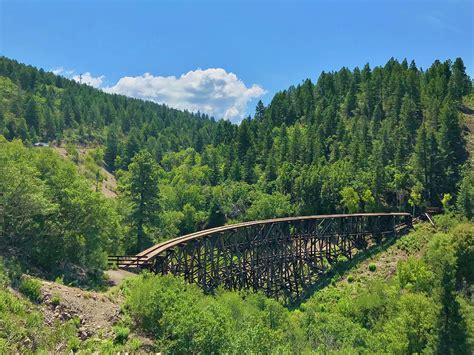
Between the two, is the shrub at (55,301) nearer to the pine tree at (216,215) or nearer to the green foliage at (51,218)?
the green foliage at (51,218)

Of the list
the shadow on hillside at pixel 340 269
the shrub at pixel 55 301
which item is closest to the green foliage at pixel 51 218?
the shrub at pixel 55 301

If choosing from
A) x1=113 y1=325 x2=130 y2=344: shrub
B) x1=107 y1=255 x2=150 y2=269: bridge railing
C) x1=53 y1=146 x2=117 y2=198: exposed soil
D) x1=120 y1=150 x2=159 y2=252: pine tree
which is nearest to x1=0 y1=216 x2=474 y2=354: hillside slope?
x1=113 y1=325 x2=130 y2=344: shrub

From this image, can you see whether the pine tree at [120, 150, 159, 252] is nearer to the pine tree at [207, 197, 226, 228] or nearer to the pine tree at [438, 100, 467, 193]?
the pine tree at [207, 197, 226, 228]

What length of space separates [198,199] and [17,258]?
49.7 meters

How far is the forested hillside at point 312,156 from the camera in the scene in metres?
57.6

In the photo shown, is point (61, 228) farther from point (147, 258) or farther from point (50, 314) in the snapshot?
point (50, 314)

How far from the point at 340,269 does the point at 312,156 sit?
113 ft

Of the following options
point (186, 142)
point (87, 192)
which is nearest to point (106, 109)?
point (186, 142)

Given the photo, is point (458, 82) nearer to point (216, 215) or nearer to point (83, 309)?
point (216, 215)

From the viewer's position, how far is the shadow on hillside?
4000 centimetres

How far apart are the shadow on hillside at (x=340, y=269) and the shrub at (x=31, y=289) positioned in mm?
26820

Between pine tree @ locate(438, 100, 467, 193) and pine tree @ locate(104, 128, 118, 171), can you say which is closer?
pine tree @ locate(438, 100, 467, 193)

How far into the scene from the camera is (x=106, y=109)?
5866 inches

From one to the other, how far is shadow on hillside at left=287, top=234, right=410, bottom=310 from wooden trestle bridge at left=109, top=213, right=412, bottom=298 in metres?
0.64
